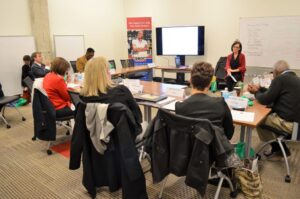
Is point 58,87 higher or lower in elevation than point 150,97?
higher

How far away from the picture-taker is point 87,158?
223 centimetres

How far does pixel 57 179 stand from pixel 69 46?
4.85 meters

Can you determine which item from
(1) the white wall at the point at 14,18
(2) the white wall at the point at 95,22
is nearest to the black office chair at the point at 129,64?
(2) the white wall at the point at 95,22

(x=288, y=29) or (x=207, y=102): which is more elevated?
(x=288, y=29)

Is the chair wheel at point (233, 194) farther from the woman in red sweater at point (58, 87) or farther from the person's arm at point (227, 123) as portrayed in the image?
the woman in red sweater at point (58, 87)

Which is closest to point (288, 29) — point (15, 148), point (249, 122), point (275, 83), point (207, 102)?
point (275, 83)

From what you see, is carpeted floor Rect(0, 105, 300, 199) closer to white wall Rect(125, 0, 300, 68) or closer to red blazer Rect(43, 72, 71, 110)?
red blazer Rect(43, 72, 71, 110)

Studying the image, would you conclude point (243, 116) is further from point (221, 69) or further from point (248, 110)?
point (221, 69)

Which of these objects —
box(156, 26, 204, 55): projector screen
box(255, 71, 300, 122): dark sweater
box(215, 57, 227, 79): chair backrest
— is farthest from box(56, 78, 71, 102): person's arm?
box(156, 26, 204, 55): projector screen

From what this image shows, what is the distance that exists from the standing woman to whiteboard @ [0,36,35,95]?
4.48 meters

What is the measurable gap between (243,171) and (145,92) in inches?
59.5

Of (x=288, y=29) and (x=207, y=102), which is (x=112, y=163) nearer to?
(x=207, y=102)

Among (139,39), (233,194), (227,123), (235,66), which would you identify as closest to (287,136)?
(233,194)

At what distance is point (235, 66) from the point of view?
16.3 ft
